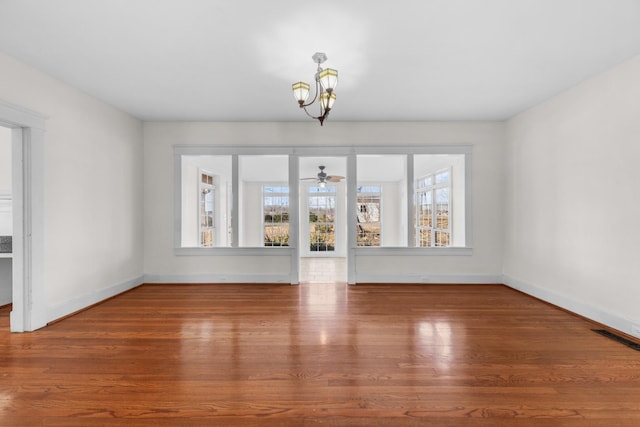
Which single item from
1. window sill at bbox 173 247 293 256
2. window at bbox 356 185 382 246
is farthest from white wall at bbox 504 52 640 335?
window at bbox 356 185 382 246

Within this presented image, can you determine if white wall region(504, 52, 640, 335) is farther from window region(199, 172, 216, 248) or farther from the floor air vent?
window region(199, 172, 216, 248)

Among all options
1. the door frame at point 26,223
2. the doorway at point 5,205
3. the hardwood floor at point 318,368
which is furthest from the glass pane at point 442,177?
the doorway at point 5,205

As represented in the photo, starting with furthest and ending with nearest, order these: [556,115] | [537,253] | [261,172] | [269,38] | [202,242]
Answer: [261,172] < [202,242] < [537,253] < [556,115] < [269,38]

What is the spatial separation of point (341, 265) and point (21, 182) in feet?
18.4

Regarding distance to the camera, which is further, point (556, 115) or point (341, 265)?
point (341, 265)

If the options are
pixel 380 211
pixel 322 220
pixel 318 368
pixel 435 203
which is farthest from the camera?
pixel 322 220

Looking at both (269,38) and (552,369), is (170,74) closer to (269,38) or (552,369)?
(269,38)

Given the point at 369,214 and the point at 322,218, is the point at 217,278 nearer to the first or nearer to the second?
the point at 322,218

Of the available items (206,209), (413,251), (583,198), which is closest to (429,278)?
(413,251)

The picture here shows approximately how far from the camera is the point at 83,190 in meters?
3.53

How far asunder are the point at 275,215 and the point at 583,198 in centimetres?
627

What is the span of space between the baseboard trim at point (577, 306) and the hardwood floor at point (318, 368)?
0.17 meters

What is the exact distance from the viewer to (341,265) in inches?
276

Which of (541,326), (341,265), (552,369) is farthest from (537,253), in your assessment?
(341,265)
